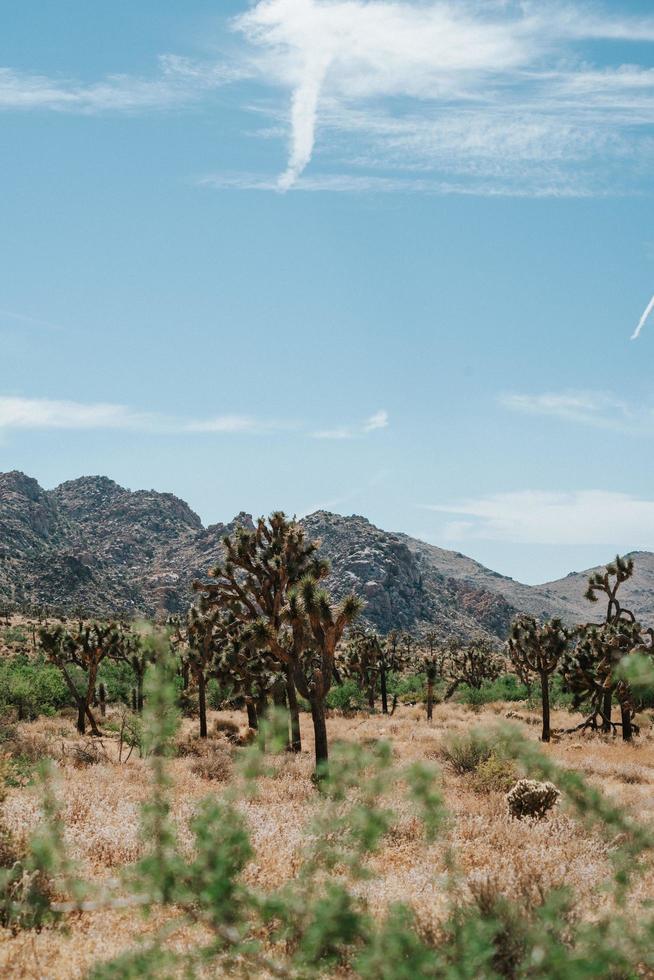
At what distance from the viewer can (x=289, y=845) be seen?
9.78 m

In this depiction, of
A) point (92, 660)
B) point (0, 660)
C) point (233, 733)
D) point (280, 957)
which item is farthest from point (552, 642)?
point (0, 660)

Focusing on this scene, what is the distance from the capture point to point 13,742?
70.4 ft

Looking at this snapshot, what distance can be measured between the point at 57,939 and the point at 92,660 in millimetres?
26918

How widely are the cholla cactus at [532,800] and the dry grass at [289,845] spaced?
1.08ft

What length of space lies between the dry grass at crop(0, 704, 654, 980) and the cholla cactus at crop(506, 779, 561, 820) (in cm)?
33

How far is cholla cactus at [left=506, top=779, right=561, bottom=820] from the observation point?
13016mm

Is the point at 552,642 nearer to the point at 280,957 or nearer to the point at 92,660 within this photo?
the point at 92,660

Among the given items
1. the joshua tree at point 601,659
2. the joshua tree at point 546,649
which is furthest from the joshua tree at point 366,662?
the joshua tree at point 546,649

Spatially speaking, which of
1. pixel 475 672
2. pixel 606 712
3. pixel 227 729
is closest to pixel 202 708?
pixel 227 729

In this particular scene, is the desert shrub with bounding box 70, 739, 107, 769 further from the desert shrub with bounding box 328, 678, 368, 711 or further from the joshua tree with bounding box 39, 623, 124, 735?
the desert shrub with bounding box 328, 678, 368, 711

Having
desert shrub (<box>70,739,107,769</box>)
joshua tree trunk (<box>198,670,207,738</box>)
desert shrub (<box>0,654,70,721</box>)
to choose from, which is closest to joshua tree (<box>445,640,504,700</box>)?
desert shrub (<box>0,654,70,721</box>)

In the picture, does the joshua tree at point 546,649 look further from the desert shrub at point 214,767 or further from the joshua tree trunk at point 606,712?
the desert shrub at point 214,767

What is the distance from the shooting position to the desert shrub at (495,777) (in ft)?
50.9

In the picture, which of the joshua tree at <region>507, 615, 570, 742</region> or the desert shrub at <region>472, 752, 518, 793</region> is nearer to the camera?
the desert shrub at <region>472, 752, 518, 793</region>
